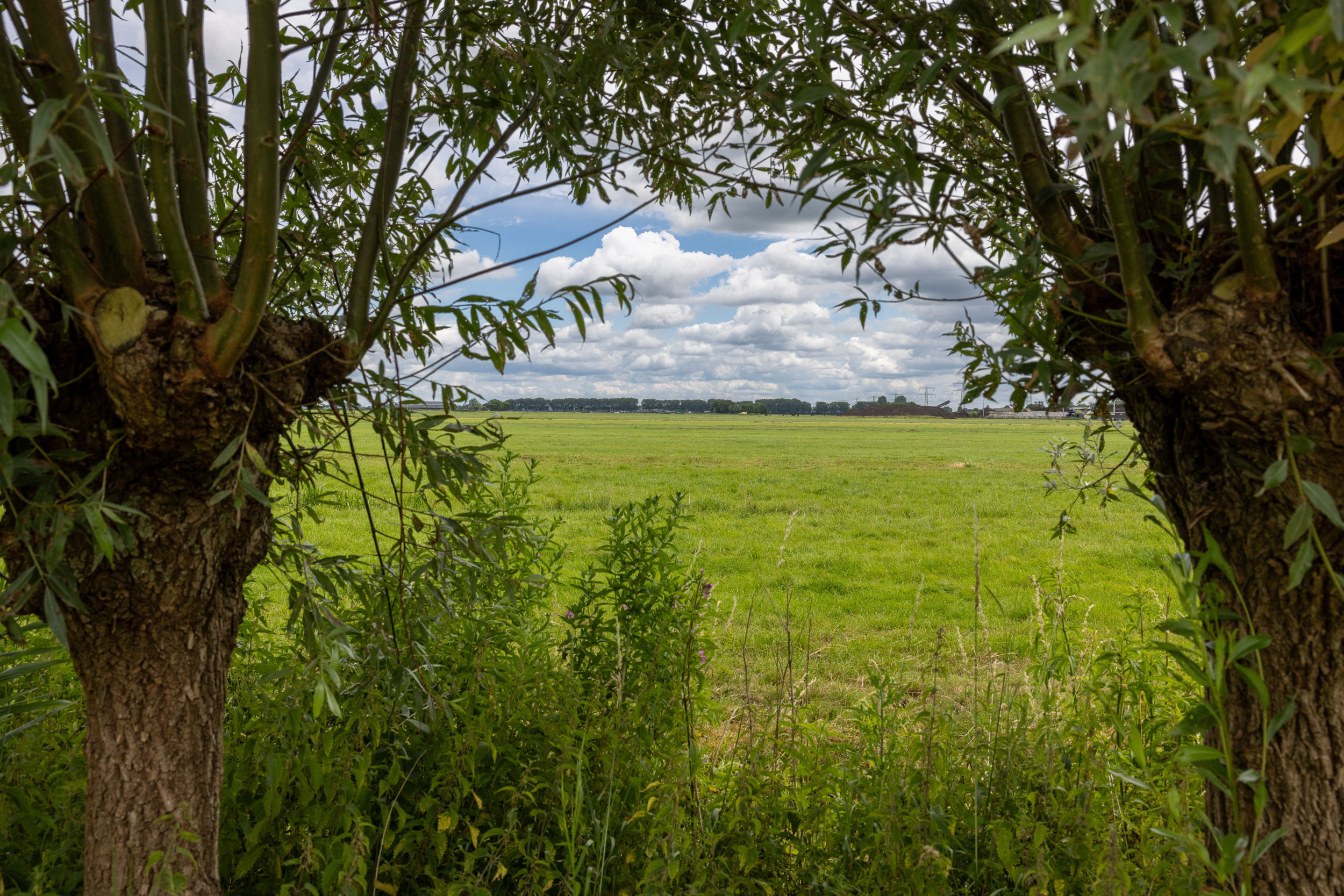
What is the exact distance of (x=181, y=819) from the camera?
1.92 meters

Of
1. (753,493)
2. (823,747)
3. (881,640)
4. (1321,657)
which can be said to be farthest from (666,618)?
(753,493)

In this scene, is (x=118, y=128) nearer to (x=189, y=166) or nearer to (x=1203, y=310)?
(x=189, y=166)

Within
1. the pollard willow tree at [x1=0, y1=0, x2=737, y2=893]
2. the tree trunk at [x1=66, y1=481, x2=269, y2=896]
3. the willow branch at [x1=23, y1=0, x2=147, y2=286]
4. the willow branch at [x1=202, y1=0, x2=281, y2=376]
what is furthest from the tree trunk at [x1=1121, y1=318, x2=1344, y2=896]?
the tree trunk at [x1=66, y1=481, x2=269, y2=896]

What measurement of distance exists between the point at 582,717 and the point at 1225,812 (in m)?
2.12

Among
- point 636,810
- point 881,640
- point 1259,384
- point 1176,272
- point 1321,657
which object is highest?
point 1176,272

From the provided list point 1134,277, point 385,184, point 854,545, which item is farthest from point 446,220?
point 854,545

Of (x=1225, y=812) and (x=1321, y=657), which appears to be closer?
(x=1321, y=657)

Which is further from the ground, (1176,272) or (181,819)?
(1176,272)

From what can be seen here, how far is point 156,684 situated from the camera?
189 cm

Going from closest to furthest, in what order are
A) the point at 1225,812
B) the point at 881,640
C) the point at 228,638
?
the point at 1225,812 → the point at 228,638 → the point at 881,640

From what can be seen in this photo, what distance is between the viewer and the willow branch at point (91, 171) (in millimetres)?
1435

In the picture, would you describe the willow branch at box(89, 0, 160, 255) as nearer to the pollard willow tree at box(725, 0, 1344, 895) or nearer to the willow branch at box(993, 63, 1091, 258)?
the pollard willow tree at box(725, 0, 1344, 895)

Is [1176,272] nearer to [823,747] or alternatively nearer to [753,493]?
[823,747]

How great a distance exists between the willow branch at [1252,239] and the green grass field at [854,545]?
0.64 m
